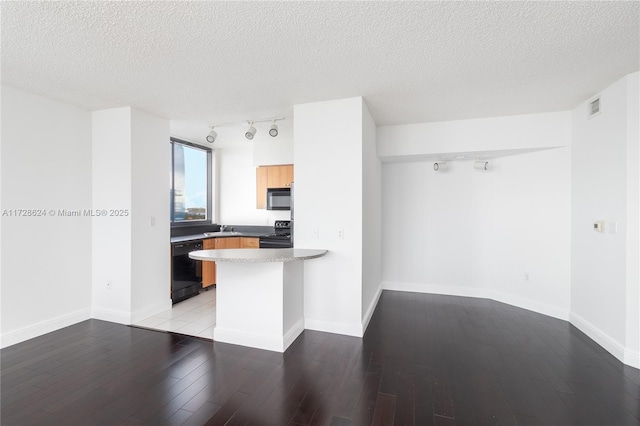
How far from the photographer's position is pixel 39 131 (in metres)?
3.18

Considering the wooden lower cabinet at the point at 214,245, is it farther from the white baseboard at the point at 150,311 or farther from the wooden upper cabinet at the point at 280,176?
the wooden upper cabinet at the point at 280,176

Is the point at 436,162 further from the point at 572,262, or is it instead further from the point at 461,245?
the point at 572,262

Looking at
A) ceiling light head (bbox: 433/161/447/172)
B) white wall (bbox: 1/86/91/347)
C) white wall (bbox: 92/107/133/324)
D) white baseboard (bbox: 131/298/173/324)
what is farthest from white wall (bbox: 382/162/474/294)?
white wall (bbox: 1/86/91/347)

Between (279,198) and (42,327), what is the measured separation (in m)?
3.45

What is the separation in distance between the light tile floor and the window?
5.16ft

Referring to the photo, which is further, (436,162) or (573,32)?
(436,162)

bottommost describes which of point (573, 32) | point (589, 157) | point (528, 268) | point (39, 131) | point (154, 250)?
point (528, 268)

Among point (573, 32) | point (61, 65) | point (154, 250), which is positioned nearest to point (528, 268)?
point (573, 32)

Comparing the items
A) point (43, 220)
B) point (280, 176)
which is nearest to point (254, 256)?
point (43, 220)

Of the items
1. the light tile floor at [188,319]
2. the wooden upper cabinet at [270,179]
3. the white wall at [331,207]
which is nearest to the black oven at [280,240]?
the wooden upper cabinet at [270,179]

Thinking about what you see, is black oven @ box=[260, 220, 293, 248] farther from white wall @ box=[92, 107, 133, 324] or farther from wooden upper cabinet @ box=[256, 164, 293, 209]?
white wall @ box=[92, 107, 133, 324]

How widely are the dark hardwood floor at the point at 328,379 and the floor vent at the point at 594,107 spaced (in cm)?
241

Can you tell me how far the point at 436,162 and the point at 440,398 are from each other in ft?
11.4

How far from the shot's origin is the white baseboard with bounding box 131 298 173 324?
357 centimetres
